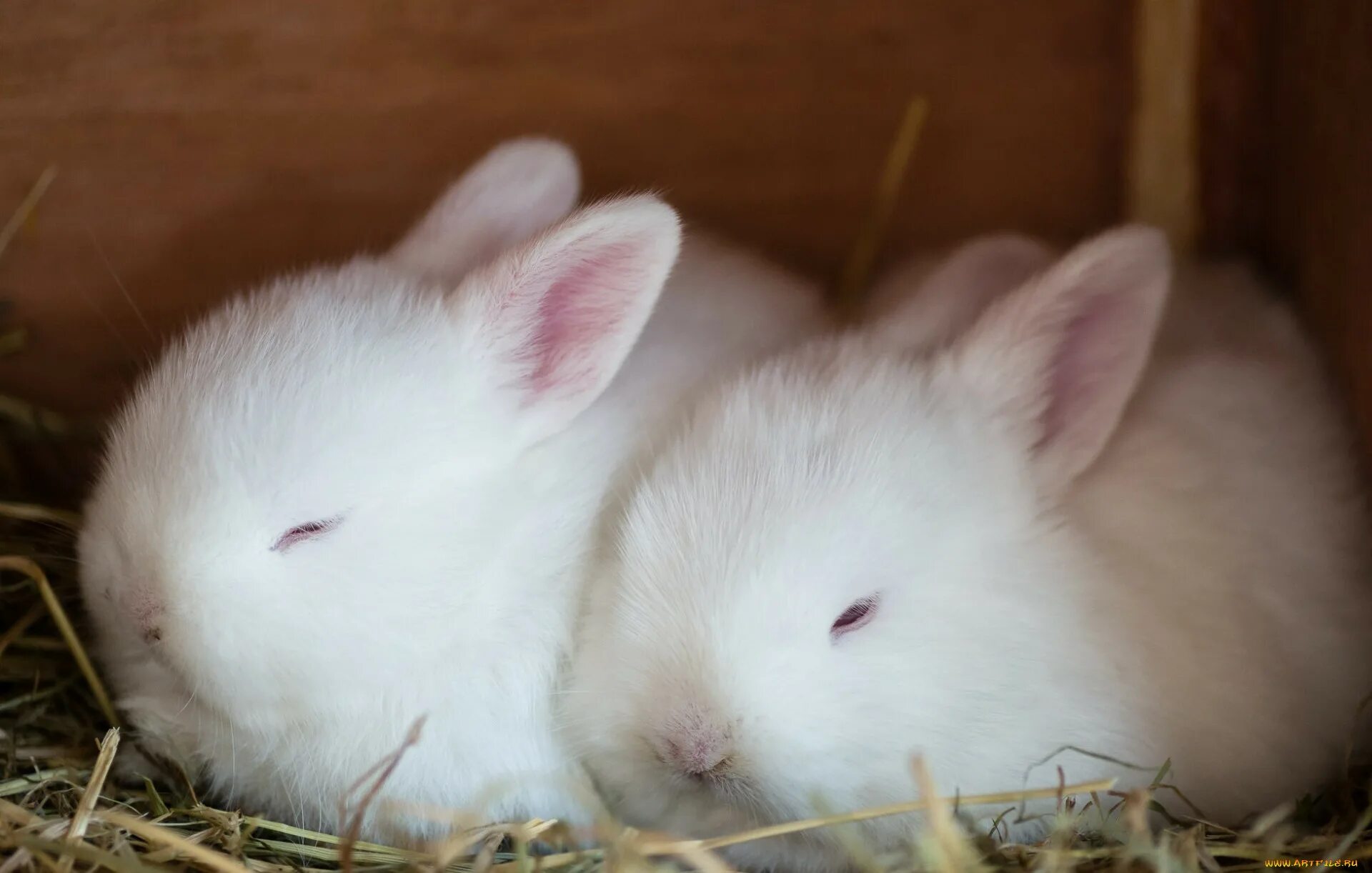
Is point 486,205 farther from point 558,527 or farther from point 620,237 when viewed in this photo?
point 558,527

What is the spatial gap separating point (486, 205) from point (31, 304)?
1.17 m

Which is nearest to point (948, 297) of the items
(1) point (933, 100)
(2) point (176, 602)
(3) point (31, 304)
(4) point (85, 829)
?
(1) point (933, 100)

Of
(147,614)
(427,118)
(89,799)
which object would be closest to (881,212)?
(427,118)

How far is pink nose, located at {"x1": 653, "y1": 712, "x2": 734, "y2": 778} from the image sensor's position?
6.24 ft

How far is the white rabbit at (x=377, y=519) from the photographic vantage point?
2014mm

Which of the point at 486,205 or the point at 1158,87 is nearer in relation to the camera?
the point at 486,205

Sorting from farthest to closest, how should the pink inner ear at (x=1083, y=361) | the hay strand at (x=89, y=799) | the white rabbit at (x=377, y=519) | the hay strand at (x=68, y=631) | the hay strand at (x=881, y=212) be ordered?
1. the hay strand at (x=881, y=212)
2. the hay strand at (x=68, y=631)
3. the pink inner ear at (x=1083, y=361)
4. the white rabbit at (x=377, y=519)
5. the hay strand at (x=89, y=799)

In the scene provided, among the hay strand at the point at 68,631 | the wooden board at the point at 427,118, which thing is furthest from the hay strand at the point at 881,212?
the hay strand at the point at 68,631

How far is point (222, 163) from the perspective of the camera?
2852 mm

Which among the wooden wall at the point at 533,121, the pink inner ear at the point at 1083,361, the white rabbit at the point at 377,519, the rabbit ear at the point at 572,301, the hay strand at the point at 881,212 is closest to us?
the white rabbit at the point at 377,519

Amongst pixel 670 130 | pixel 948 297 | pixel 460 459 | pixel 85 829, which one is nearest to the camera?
pixel 85 829

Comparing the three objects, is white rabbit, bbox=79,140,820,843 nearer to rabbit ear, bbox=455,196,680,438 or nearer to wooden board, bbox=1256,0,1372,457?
rabbit ear, bbox=455,196,680,438

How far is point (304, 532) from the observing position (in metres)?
2.04

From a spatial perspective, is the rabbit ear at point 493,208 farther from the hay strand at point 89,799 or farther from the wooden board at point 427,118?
the hay strand at point 89,799
